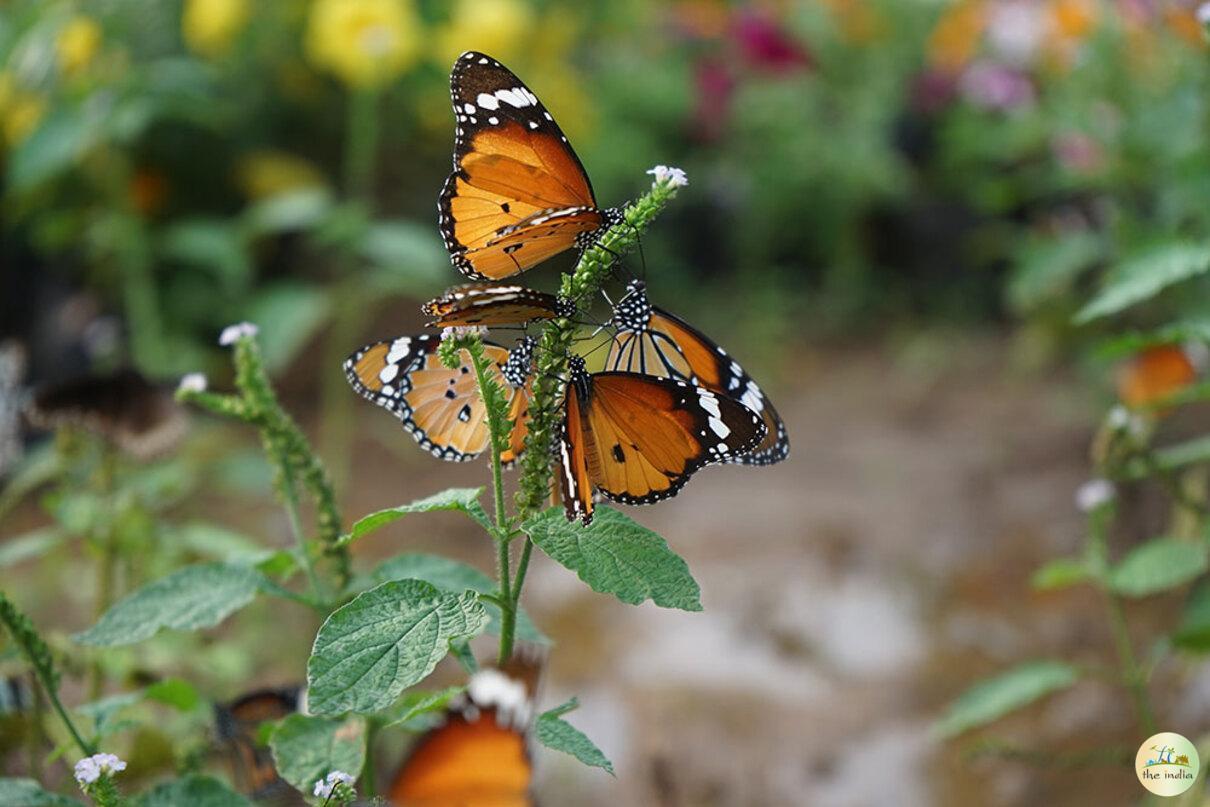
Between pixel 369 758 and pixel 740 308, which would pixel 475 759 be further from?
pixel 740 308

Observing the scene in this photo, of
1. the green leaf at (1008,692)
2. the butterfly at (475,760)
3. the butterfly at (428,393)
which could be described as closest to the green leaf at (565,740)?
the butterfly at (475,760)

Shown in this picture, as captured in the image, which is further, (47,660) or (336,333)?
(336,333)

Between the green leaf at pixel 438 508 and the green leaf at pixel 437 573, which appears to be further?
the green leaf at pixel 437 573

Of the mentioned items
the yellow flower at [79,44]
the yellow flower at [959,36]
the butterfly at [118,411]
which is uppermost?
the yellow flower at [959,36]

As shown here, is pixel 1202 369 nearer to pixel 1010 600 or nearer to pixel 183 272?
pixel 1010 600

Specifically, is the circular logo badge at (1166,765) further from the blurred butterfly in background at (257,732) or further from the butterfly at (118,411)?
the butterfly at (118,411)

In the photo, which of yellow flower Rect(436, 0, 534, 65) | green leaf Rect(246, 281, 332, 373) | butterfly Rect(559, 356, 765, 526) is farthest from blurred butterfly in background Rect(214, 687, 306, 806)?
yellow flower Rect(436, 0, 534, 65)

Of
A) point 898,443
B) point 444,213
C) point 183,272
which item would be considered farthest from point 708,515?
point 444,213
